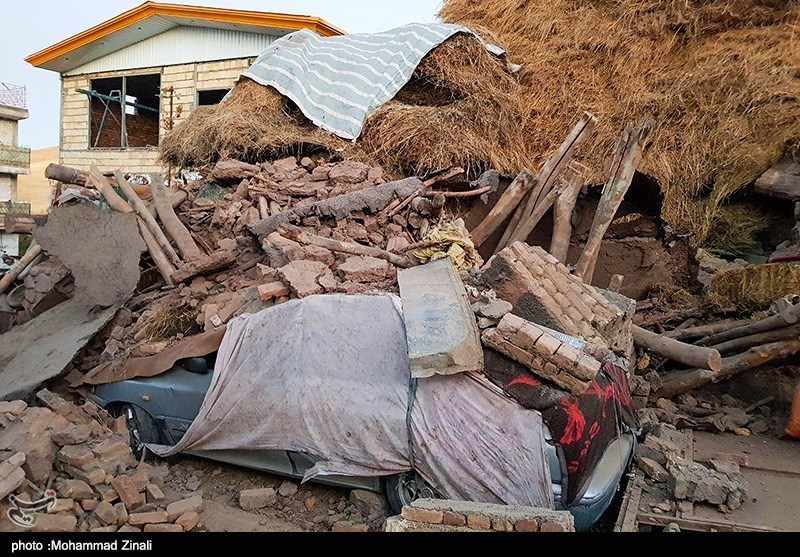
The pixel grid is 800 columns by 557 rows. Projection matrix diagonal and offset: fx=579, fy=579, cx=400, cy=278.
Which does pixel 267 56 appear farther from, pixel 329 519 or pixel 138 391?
pixel 329 519

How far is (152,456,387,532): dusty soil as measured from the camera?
418cm

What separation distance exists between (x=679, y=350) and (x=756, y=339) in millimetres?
818

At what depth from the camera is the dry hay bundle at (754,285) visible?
7176 millimetres

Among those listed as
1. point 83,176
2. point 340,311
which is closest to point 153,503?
point 340,311

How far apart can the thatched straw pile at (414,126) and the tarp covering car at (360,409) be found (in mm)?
4748

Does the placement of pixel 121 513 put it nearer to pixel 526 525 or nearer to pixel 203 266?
pixel 526 525

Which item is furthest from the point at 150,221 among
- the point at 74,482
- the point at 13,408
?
the point at 74,482

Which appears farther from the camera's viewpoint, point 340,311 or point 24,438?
point 340,311

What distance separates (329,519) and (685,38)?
1022cm

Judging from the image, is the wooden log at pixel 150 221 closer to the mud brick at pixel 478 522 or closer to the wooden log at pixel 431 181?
the wooden log at pixel 431 181

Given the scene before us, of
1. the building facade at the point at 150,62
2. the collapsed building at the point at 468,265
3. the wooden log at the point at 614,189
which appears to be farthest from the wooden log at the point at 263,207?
the building facade at the point at 150,62

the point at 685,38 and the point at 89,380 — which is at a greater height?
the point at 685,38

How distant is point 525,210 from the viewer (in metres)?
7.91
